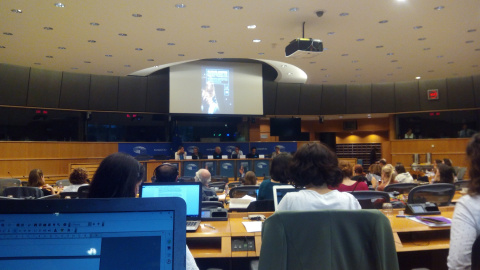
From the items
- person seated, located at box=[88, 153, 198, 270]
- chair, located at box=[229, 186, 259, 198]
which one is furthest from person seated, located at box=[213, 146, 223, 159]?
person seated, located at box=[88, 153, 198, 270]

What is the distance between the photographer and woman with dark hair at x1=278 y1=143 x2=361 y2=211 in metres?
2.15

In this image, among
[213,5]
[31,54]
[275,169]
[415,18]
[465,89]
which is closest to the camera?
[275,169]

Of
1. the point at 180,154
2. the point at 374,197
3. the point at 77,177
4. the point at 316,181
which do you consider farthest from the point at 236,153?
the point at 316,181

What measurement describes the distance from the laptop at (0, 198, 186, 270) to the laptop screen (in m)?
2.36

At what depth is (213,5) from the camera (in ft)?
22.0

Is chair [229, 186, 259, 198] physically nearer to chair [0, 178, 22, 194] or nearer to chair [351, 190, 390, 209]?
chair [351, 190, 390, 209]

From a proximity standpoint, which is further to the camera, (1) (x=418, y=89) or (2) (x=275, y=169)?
(1) (x=418, y=89)

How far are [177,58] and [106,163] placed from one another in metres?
9.25

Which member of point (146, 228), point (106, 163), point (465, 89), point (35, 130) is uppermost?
point (465, 89)

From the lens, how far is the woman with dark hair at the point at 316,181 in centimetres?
215

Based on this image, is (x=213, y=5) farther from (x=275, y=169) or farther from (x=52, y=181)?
(x=52, y=181)

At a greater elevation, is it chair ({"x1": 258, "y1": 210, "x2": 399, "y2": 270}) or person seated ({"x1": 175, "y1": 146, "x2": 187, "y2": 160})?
person seated ({"x1": 175, "y1": 146, "x2": 187, "y2": 160})

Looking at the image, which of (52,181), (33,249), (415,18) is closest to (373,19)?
(415,18)

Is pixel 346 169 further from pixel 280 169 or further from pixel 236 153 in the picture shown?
pixel 236 153
